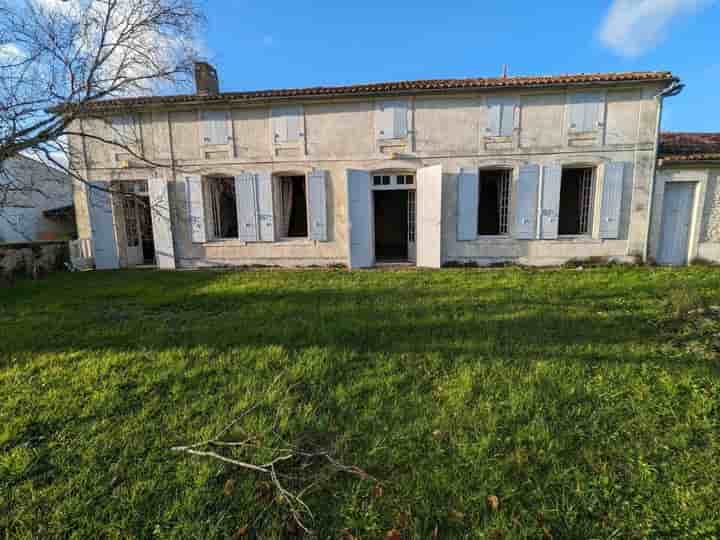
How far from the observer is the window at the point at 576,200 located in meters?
8.18

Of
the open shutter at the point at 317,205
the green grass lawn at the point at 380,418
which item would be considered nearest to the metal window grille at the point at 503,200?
the green grass lawn at the point at 380,418

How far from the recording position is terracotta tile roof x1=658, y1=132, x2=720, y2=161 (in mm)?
7353

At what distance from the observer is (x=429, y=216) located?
26.2ft

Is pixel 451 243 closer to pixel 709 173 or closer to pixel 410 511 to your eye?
pixel 709 173

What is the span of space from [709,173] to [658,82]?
239 cm

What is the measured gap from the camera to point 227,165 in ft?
28.2

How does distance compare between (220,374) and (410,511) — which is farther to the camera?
(220,374)

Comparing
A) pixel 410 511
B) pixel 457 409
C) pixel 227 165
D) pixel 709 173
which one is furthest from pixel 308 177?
pixel 709 173

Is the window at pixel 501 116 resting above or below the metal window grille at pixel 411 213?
above

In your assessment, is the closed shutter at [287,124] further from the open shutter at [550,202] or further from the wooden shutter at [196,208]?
the open shutter at [550,202]

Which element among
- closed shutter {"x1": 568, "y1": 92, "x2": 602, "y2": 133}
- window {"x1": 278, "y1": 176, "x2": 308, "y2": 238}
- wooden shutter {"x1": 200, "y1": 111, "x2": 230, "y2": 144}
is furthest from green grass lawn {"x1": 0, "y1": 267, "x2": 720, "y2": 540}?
wooden shutter {"x1": 200, "y1": 111, "x2": 230, "y2": 144}

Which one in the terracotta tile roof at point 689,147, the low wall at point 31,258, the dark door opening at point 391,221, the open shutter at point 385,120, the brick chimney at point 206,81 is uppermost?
the brick chimney at point 206,81

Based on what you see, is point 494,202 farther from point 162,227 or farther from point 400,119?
point 162,227

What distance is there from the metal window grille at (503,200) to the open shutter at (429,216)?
5.89ft
